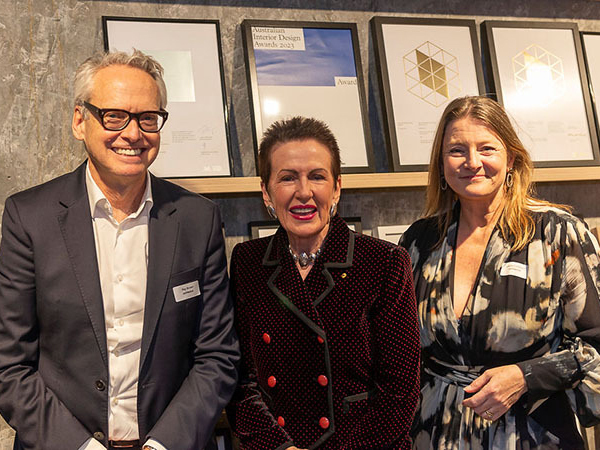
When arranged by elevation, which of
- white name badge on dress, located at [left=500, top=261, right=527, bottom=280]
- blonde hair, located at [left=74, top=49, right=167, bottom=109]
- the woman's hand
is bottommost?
the woman's hand

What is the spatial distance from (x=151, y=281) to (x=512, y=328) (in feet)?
3.55

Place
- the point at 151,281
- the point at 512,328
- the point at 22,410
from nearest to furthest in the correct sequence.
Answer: the point at 22,410 < the point at 151,281 < the point at 512,328

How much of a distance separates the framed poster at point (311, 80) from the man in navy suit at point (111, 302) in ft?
2.62

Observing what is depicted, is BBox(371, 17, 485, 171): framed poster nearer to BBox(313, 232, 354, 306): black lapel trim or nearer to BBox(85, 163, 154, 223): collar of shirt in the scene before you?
BBox(313, 232, 354, 306): black lapel trim

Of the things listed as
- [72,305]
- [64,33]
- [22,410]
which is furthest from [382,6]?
[22,410]

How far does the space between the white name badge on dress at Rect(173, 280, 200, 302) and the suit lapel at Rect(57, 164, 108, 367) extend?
199mm

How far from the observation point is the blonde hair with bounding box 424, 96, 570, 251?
2107 mm

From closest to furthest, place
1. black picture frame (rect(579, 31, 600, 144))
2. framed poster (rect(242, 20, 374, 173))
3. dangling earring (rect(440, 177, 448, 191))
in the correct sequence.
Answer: dangling earring (rect(440, 177, 448, 191)) < framed poster (rect(242, 20, 374, 173)) < black picture frame (rect(579, 31, 600, 144))

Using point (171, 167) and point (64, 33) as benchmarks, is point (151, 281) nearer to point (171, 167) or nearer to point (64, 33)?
point (171, 167)

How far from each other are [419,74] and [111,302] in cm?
168

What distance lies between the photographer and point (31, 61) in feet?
8.20

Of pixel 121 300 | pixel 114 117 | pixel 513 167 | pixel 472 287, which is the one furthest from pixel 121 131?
pixel 513 167

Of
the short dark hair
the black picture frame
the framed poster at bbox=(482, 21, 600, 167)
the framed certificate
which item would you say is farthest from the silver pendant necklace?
the black picture frame

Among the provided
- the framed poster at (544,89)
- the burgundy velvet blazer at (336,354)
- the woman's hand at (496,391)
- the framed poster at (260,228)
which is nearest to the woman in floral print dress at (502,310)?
the woman's hand at (496,391)
